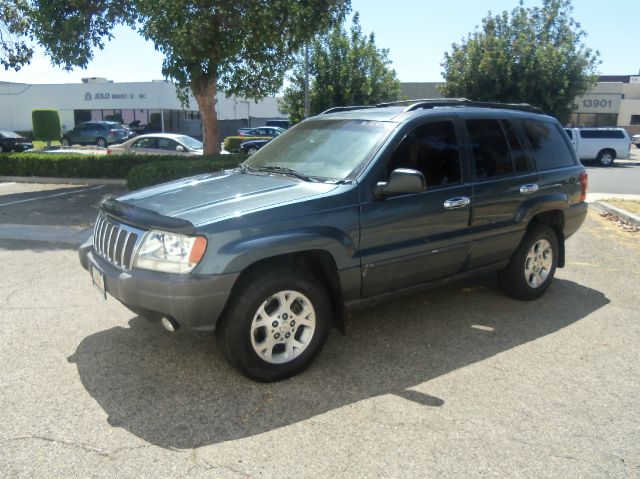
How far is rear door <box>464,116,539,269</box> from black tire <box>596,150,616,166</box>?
23729 mm

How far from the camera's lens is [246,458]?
304 centimetres

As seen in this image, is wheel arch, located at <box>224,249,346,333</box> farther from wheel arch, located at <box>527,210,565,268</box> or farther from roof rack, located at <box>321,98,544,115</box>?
wheel arch, located at <box>527,210,565,268</box>

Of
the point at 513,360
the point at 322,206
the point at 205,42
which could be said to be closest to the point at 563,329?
the point at 513,360

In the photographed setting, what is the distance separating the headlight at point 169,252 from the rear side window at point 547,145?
3606mm

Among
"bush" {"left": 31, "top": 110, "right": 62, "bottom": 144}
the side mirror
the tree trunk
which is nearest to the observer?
the side mirror

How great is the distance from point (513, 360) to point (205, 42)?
921 centimetres

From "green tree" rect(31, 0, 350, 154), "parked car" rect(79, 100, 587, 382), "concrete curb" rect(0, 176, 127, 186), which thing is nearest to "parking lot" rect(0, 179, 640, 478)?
"parked car" rect(79, 100, 587, 382)

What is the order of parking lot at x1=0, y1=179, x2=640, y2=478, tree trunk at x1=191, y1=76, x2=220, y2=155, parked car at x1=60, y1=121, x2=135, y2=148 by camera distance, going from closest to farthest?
parking lot at x1=0, y1=179, x2=640, y2=478 < tree trunk at x1=191, y1=76, x2=220, y2=155 < parked car at x1=60, y1=121, x2=135, y2=148

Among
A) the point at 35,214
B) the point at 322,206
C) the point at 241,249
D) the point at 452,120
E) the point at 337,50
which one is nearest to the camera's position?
the point at 241,249

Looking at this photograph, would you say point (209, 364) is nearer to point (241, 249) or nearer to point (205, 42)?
point (241, 249)

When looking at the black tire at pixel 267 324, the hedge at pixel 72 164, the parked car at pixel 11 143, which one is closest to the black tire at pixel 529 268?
the black tire at pixel 267 324

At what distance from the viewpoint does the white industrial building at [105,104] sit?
140ft

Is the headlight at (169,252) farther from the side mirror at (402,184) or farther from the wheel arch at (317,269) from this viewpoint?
the side mirror at (402,184)

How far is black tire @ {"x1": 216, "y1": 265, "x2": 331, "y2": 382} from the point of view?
366 cm
